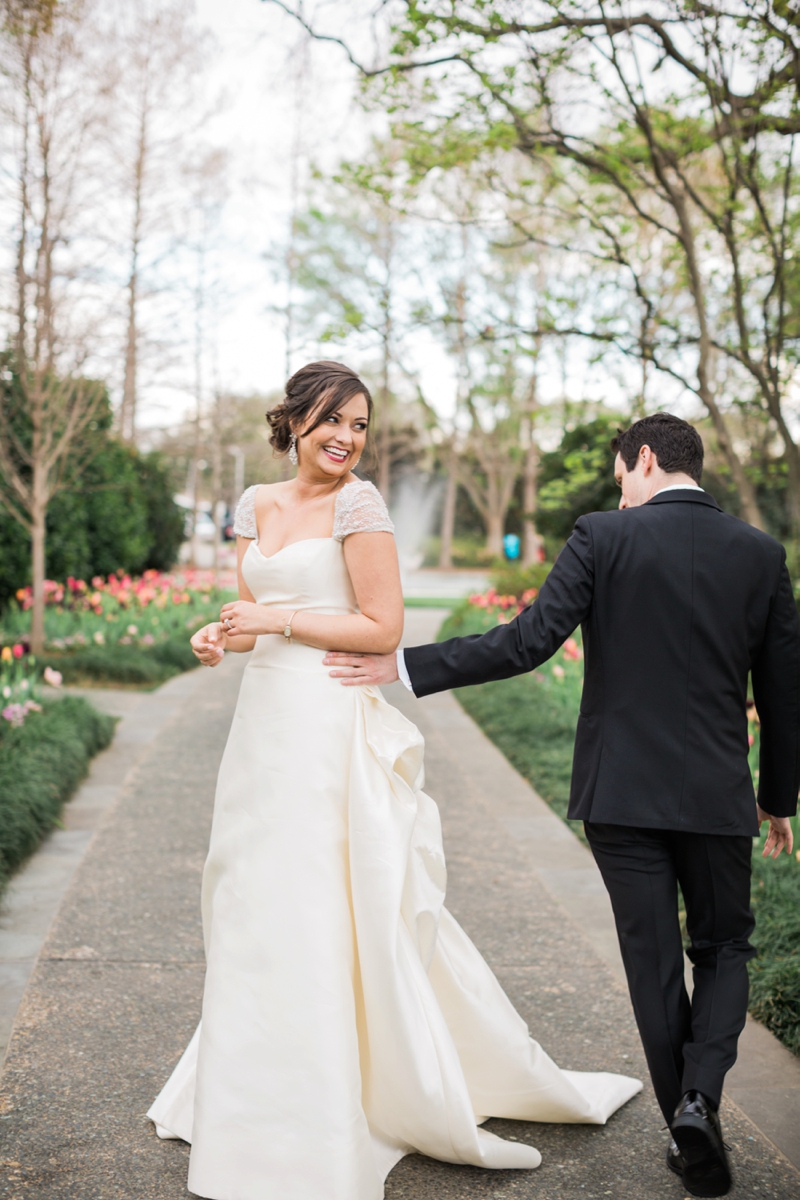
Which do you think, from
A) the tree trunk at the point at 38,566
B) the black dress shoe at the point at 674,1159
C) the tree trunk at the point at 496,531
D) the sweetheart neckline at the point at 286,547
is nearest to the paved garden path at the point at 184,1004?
the black dress shoe at the point at 674,1159

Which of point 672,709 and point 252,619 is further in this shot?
point 252,619

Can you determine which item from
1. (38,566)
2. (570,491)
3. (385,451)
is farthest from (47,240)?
(385,451)

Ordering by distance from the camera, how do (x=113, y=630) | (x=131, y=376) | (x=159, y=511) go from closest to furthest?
(x=113, y=630) → (x=159, y=511) → (x=131, y=376)

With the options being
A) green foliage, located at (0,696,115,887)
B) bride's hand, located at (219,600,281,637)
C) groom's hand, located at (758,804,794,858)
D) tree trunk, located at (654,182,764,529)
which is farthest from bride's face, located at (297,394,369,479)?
tree trunk, located at (654,182,764,529)

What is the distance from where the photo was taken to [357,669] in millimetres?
2523

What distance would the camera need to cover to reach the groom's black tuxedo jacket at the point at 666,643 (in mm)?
2385

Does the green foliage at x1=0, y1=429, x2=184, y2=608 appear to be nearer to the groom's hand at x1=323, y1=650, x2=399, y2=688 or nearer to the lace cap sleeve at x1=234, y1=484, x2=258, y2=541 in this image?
the lace cap sleeve at x1=234, y1=484, x2=258, y2=541

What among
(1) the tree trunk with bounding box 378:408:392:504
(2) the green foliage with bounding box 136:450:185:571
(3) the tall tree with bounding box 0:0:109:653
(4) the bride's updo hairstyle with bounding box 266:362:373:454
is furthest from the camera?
(1) the tree trunk with bounding box 378:408:392:504

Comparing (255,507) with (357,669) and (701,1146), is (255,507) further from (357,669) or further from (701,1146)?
(701,1146)

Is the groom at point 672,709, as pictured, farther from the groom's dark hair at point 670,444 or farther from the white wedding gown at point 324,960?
the white wedding gown at point 324,960

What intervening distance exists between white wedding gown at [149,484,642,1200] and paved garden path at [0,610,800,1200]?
7.4 inches

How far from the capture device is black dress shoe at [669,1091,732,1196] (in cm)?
228

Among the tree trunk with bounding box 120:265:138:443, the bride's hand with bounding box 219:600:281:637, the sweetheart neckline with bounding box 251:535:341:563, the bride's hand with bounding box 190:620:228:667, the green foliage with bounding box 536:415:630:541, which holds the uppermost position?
the tree trunk with bounding box 120:265:138:443

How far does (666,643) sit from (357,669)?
76 cm
